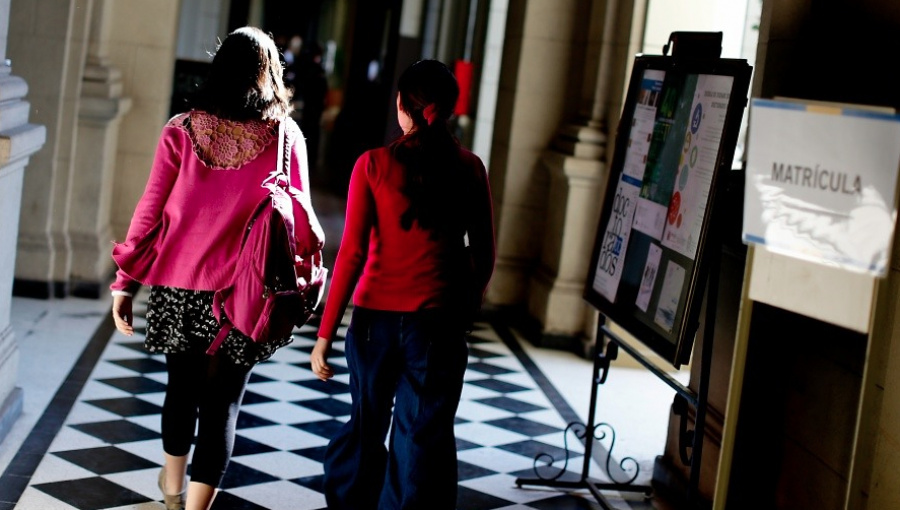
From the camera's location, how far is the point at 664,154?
456cm

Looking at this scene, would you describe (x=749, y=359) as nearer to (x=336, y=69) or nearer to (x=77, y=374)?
(x=77, y=374)

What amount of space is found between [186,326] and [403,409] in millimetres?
711

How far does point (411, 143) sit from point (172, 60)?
5.38 m

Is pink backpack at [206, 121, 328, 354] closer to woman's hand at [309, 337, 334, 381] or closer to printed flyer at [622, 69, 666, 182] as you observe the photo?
woman's hand at [309, 337, 334, 381]

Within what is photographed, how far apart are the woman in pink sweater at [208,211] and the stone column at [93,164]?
434 cm

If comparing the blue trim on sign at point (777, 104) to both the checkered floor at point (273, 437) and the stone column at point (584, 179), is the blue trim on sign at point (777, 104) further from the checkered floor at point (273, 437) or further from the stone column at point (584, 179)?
the stone column at point (584, 179)

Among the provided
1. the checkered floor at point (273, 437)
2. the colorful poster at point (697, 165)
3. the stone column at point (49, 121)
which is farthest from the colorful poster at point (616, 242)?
the stone column at point (49, 121)

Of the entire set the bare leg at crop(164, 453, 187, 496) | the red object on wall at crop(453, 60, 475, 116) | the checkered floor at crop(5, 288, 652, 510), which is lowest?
the checkered floor at crop(5, 288, 652, 510)

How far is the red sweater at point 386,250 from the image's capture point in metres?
3.68

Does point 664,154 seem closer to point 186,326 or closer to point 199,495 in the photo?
point 186,326

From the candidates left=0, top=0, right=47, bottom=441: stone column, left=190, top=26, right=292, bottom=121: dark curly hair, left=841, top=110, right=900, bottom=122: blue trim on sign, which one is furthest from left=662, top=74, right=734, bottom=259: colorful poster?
left=0, top=0, right=47, bottom=441: stone column

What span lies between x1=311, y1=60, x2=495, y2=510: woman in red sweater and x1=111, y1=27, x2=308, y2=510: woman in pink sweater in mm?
320

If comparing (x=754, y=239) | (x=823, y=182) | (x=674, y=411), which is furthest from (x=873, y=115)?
(x=674, y=411)

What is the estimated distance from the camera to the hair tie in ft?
11.9
